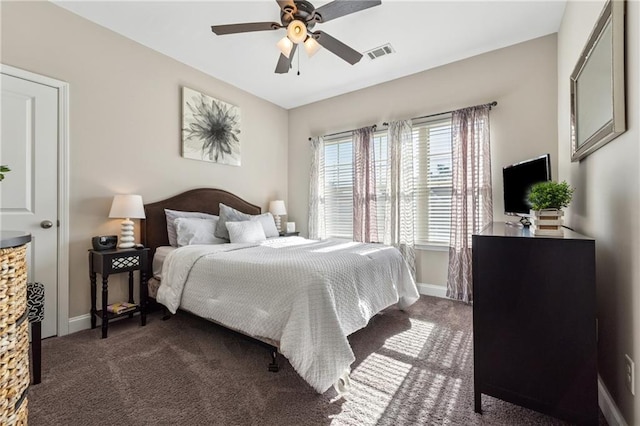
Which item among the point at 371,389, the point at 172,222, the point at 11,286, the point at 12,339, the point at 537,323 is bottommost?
the point at 371,389

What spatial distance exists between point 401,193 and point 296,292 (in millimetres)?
2512

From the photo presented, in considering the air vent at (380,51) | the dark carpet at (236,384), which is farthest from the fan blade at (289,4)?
the dark carpet at (236,384)

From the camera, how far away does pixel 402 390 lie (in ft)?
5.87

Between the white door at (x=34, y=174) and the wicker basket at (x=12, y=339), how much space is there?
1927 millimetres

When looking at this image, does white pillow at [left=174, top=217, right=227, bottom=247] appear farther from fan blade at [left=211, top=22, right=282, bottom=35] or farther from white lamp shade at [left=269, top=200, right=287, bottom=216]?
fan blade at [left=211, top=22, right=282, bottom=35]

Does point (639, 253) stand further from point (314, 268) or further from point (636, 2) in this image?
point (314, 268)

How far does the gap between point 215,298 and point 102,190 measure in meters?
1.70

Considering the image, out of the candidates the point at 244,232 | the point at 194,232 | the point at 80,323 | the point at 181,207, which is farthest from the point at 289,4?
the point at 80,323

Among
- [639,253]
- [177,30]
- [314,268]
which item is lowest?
[314,268]

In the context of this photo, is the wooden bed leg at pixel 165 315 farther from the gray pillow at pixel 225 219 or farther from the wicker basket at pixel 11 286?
the wicker basket at pixel 11 286

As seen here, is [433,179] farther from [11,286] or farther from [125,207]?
[11,286]

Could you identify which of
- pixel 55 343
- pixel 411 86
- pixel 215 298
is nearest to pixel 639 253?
pixel 215 298

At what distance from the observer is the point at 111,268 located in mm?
2594

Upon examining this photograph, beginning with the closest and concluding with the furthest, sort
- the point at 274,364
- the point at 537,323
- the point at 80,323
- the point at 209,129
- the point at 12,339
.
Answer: the point at 12,339 < the point at 537,323 < the point at 274,364 < the point at 80,323 < the point at 209,129
